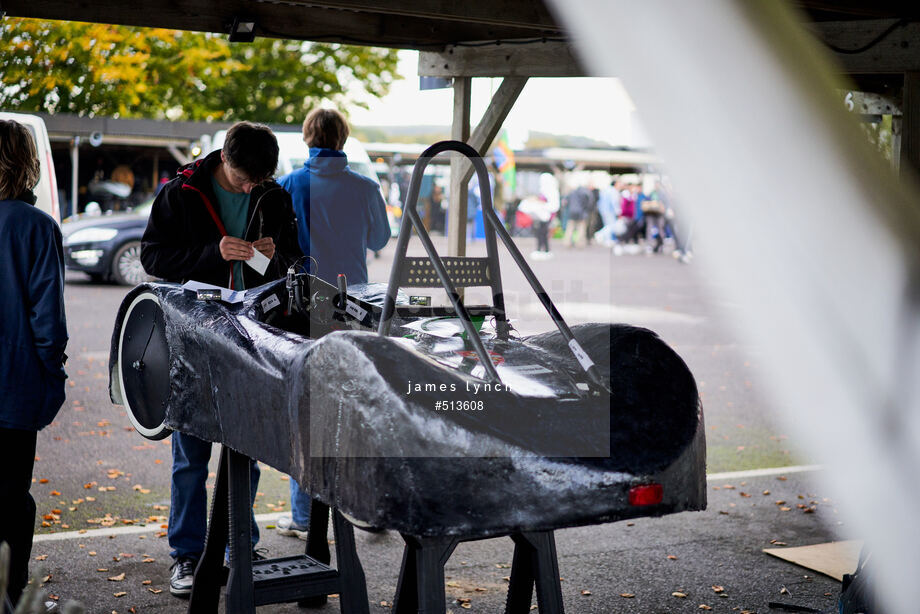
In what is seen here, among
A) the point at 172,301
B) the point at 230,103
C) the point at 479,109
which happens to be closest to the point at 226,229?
the point at 172,301

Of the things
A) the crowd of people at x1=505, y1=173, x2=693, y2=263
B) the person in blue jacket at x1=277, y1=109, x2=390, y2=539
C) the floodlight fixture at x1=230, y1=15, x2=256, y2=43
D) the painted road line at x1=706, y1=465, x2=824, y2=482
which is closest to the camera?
the person in blue jacket at x1=277, y1=109, x2=390, y2=539

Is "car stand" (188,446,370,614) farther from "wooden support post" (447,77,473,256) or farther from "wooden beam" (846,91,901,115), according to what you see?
"wooden beam" (846,91,901,115)

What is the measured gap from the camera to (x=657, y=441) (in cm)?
240

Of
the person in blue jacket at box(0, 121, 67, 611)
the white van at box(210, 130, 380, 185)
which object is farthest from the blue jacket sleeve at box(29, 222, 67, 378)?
the white van at box(210, 130, 380, 185)

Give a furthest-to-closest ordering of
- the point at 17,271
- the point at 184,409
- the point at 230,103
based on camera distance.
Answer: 1. the point at 230,103
2. the point at 17,271
3. the point at 184,409

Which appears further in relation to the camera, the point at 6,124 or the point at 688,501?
the point at 6,124

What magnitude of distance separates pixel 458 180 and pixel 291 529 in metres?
3.31

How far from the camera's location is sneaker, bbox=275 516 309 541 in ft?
15.9

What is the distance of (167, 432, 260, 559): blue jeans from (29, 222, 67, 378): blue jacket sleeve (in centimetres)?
73

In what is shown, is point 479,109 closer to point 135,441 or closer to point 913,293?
point 135,441

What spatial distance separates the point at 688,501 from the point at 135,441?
5.12 meters

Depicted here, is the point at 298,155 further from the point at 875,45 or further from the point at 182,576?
the point at 182,576

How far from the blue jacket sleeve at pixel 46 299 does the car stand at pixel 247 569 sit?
676 mm

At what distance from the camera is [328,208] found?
4930mm
